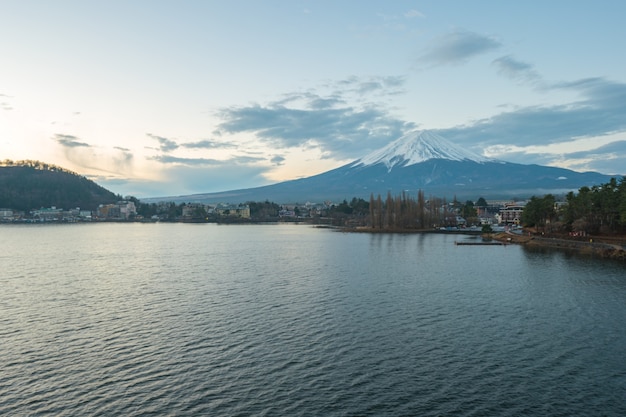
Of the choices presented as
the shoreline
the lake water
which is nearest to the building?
the shoreline

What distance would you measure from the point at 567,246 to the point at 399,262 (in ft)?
103

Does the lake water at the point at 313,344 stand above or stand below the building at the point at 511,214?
below

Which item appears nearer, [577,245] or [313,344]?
[313,344]

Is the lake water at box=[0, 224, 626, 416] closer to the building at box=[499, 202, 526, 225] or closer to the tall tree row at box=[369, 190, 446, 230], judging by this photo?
the tall tree row at box=[369, 190, 446, 230]

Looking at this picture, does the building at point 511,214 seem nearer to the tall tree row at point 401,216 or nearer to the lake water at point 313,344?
the tall tree row at point 401,216

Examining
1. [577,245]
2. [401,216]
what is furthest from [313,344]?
[401,216]

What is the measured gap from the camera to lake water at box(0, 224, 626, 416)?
1634 cm

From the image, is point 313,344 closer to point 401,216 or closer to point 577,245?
point 577,245

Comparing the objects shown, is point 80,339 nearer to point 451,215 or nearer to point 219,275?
point 219,275

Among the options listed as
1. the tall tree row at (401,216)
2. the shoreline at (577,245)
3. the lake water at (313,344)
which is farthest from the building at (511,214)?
the lake water at (313,344)

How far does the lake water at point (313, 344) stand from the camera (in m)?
16.3

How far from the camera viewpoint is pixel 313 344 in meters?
22.7

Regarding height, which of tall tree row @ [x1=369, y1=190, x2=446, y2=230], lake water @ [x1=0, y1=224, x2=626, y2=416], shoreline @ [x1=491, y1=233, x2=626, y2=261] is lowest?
lake water @ [x1=0, y1=224, x2=626, y2=416]

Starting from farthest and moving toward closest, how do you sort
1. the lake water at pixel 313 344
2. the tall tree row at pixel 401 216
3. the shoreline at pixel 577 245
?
1. the tall tree row at pixel 401 216
2. the shoreline at pixel 577 245
3. the lake water at pixel 313 344
